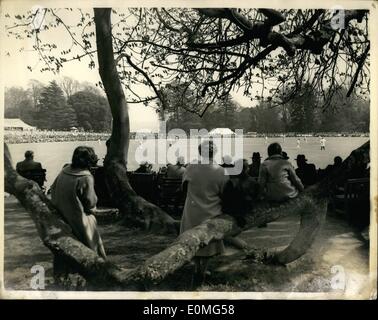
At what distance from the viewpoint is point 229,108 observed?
20.1 feet

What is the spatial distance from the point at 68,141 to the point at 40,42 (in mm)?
1305

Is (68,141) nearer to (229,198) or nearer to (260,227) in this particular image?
(229,198)

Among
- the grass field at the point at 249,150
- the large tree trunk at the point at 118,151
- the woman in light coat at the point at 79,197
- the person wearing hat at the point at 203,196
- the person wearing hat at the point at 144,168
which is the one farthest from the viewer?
the person wearing hat at the point at 144,168

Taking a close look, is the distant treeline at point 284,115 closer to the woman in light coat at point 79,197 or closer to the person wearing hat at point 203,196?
the person wearing hat at point 203,196

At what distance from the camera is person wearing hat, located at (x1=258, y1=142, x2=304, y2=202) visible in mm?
5973

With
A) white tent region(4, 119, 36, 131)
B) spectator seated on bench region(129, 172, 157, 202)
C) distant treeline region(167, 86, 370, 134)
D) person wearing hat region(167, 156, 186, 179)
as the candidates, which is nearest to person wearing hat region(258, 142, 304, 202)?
distant treeline region(167, 86, 370, 134)

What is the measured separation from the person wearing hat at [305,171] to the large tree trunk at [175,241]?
117 millimetres

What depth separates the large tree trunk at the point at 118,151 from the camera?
19.7ft

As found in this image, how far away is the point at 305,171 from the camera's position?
6148mm

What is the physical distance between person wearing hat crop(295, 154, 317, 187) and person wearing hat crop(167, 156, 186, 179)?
4.86ft

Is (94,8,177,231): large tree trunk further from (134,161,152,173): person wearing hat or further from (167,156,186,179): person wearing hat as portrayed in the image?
(167,156,186,179): person wearing hat

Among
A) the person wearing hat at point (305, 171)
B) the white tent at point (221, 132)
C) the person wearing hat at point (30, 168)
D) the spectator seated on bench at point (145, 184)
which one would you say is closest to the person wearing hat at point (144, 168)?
the spectator seated on bench at point (145, 184)

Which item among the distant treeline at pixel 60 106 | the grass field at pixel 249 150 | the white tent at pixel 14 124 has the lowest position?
the grass field at pixel 249 150
